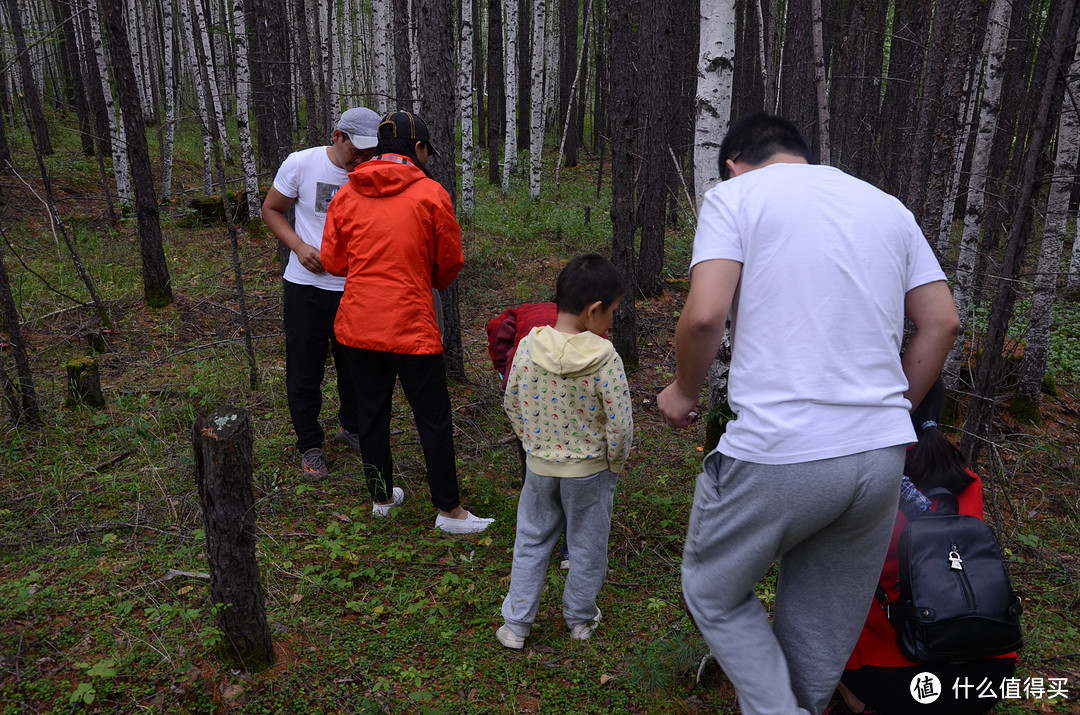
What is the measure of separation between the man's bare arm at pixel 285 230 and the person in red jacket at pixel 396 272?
1.04ft

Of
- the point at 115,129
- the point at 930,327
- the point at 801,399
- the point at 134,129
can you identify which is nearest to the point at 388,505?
the point at 801,399

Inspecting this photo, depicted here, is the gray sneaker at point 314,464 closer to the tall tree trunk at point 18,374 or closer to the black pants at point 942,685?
the tall tree trunk at point 18,374

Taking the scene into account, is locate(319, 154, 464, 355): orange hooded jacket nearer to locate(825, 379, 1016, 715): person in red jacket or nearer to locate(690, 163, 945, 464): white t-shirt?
locate(690, 163, 945, 464): white t-shirt

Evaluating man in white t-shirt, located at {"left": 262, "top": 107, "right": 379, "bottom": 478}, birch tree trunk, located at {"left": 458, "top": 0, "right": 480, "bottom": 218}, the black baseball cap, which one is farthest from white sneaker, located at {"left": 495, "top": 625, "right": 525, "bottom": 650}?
birch tree trunk, located at {"left": 458, "top": 0, "right": 480, "bottom": 218}

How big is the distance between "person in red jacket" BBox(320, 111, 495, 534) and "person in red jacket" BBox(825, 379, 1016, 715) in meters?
2.19

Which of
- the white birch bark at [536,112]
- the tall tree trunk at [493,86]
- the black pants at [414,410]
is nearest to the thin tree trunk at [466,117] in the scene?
the white birch bark at [536,112]

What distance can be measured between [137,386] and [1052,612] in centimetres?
654

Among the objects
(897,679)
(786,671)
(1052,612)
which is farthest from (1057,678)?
(786,671)

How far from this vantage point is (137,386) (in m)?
5.56

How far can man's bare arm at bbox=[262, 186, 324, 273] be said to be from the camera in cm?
386

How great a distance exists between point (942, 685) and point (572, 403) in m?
1.57

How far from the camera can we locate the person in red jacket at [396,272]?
3350 millimetres

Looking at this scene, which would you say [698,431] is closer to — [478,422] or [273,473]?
[478,422]

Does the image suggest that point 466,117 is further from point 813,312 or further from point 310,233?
point 813,312
